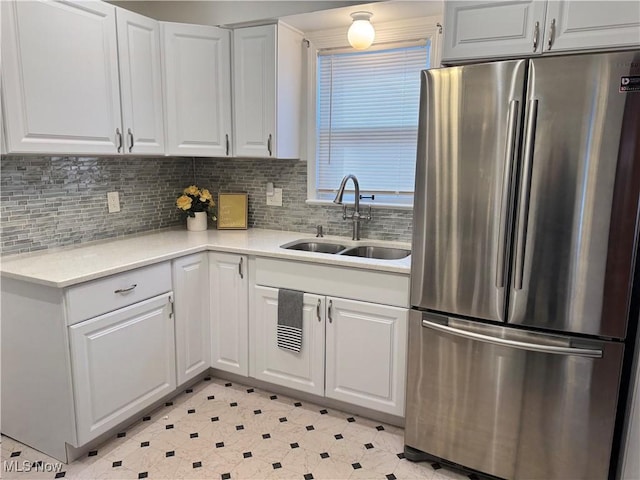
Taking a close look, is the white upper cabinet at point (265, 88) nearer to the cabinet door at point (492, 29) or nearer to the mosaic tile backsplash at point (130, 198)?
the mosaic tile backsplash at point (130, 198)

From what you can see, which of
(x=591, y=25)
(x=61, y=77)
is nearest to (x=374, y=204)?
(x=591, y=25)

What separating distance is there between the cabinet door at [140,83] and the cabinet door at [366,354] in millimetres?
1369

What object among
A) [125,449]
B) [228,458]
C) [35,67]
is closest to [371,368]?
[228,458]

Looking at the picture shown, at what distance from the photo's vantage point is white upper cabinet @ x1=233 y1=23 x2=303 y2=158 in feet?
8.66

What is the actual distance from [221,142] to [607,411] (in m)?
2.39

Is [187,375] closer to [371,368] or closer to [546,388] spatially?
[371,368]

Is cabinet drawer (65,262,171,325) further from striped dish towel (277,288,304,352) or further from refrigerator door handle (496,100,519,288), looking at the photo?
refrigerator door handle (496,100,519,288)

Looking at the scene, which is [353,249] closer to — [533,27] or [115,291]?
[115,291]

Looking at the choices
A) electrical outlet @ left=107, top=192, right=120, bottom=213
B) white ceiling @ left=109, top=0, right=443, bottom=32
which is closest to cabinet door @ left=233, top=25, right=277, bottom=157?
white ceiling @ left=109, top=0, right=443, bottom=32

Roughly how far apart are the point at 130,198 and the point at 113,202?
0.14 meters

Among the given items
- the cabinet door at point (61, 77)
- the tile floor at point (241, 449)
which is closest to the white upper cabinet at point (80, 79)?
the cabinet door at point (61, 77)

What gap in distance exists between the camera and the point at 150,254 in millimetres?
2361

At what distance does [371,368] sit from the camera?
230 centimetres

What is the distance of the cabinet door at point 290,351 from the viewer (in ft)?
7.91
